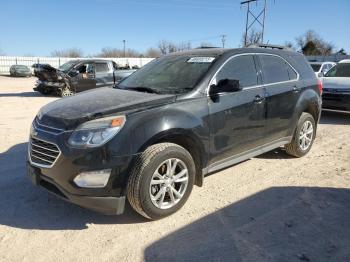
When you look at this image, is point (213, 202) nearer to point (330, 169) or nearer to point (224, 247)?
point (224, 247)

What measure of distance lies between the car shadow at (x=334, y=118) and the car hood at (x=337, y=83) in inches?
34.3

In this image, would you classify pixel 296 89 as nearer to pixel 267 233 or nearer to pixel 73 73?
pixel 267 233

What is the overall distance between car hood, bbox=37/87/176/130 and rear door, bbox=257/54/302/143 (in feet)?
5.93

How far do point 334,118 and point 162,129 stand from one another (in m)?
8.16

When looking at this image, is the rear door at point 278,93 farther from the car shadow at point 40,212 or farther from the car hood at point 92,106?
the car shadow at point 40,212

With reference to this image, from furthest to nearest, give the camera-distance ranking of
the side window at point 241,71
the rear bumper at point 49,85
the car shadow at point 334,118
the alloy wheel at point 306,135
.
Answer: the rear bumper at point 49,85
the car shadow at point 334,118
the alloy wheel at point 306,135
the side window at point 241,71

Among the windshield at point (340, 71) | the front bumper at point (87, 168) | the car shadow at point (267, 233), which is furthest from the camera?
the windshield at point (340, 71)

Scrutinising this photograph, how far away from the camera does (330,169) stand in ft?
18.0

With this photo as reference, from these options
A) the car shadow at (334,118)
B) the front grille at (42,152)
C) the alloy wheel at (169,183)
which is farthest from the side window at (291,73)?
the car shadow at (334,118)

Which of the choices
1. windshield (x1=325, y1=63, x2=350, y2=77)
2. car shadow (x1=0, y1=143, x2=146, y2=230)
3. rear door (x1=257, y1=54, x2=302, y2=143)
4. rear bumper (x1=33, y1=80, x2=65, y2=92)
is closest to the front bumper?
car shadow (x1=0, y1=143, x2=146, y2=230)

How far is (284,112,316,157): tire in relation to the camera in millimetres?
5875

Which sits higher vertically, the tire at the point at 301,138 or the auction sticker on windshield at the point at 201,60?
the auction sticker on windshield at the point at 201,60

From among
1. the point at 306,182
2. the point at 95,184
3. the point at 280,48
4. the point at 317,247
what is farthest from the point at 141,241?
the point at 280,48

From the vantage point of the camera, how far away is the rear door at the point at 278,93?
5.14 meters
